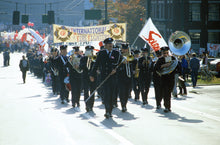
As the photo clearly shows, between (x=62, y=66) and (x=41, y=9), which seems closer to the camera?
(x=62, y=66)

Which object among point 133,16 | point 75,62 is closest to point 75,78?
point 75,62

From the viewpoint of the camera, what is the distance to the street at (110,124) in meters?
8.87

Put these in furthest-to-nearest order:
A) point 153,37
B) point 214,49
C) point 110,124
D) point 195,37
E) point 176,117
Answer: point 195,37 < point 214,49 < point 153,37 < point 176,117 < point 110,124

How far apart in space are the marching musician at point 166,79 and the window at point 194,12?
36.9 m

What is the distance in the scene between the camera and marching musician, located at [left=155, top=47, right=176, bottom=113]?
1266cm

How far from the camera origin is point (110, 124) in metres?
10.7

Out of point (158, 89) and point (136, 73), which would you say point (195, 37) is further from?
point (158, 89)

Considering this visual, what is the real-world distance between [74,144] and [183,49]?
24.9 ft

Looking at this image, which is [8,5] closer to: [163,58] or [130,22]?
[130,22]

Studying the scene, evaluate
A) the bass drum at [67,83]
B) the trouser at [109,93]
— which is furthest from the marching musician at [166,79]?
the bass drum at [67,83]

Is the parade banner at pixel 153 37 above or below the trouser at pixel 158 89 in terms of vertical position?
above

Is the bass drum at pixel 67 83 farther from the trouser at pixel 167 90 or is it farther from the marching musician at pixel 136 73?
the trouser at pixel 167 90

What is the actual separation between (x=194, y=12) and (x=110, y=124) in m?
39.9

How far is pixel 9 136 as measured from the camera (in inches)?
370
